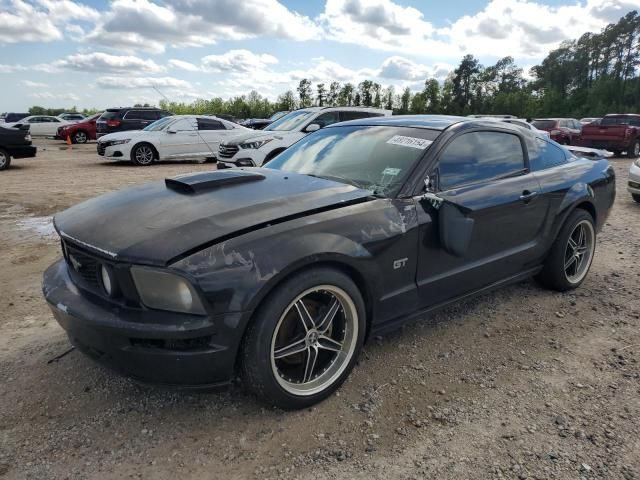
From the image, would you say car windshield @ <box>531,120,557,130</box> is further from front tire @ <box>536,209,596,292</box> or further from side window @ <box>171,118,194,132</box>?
front tire @ <box>536,209,596,292</box>

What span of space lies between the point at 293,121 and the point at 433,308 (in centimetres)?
858

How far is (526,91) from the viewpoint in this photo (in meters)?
62.0

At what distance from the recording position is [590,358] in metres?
3.04

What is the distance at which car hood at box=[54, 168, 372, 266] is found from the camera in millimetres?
2186

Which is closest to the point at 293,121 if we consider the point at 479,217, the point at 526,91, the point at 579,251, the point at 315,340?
the point at 579,251

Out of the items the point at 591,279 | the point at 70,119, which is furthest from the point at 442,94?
the point at 591,279

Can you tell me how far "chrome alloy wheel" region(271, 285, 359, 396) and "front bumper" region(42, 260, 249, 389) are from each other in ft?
0.96

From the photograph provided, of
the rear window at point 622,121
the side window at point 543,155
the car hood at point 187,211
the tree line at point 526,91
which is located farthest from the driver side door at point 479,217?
the tree line at point 526,91

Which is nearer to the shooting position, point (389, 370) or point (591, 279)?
point (389, 370)

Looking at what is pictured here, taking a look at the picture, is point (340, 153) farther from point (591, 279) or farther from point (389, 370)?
point (591, 279)

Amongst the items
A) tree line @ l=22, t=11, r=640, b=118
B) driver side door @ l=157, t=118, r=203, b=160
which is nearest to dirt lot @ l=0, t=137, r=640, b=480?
driver side door @ l=157, t=118, r=203, b=160

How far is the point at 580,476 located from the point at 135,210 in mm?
2477

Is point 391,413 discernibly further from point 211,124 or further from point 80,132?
point 80,132

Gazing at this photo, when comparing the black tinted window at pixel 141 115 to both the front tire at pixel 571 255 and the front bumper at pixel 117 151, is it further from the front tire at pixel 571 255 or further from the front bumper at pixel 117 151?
the front tire at pixel 571 255
